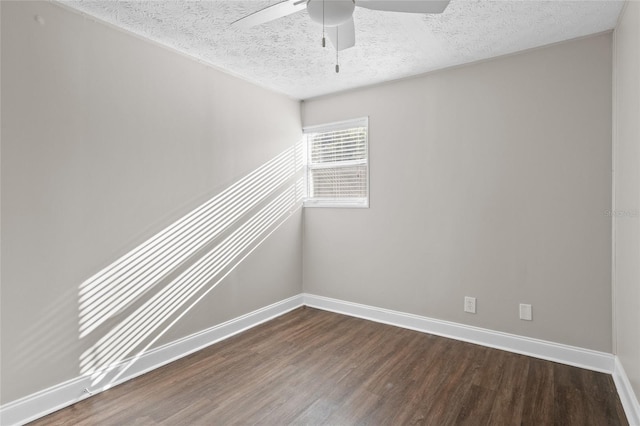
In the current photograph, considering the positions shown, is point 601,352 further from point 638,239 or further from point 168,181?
point 168,181

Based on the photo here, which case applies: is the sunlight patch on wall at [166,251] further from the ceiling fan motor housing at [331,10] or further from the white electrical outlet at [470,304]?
the white electrical outlet at [470,304]

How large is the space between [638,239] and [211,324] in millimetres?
3118

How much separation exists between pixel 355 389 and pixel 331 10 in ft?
7.56

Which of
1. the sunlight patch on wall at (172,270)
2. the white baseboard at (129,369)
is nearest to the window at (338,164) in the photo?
A: the sunlight patch on wall at (172,270)

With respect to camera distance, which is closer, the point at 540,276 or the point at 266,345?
the point at 540,276

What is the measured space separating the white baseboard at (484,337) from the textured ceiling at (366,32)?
2411 mm

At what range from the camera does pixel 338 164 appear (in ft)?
12.9

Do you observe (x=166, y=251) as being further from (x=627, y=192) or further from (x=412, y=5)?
(x=627, y=192)

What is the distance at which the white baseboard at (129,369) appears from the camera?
76.0 inches

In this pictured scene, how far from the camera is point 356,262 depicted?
3750 mm

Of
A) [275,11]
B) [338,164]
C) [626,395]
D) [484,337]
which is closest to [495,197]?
[484,337]

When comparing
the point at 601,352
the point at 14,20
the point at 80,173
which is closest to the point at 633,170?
the point at 601,352

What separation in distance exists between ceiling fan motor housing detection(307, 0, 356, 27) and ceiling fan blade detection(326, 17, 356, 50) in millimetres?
235

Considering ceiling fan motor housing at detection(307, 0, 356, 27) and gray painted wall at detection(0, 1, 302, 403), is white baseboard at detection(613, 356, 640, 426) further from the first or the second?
gray painted wall at detection(0, 1, 302, 403)
